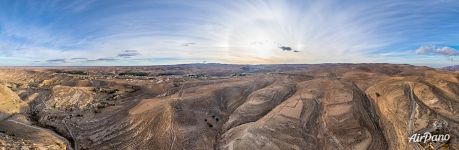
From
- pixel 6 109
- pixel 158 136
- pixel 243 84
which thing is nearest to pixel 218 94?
pixel 243 84

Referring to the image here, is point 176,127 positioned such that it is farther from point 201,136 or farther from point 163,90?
point 163,90

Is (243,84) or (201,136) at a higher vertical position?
(243,84)

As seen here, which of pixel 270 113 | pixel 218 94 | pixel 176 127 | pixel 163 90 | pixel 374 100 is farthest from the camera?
pixel 163 90

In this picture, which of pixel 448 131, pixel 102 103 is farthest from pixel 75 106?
pixel 448 131

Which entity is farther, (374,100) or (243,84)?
(243,84)

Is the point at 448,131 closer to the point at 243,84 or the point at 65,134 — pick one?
the point at 243,84

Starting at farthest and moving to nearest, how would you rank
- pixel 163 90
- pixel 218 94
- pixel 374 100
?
pixel 163 90
pixel 218 94
pixel 374 100
